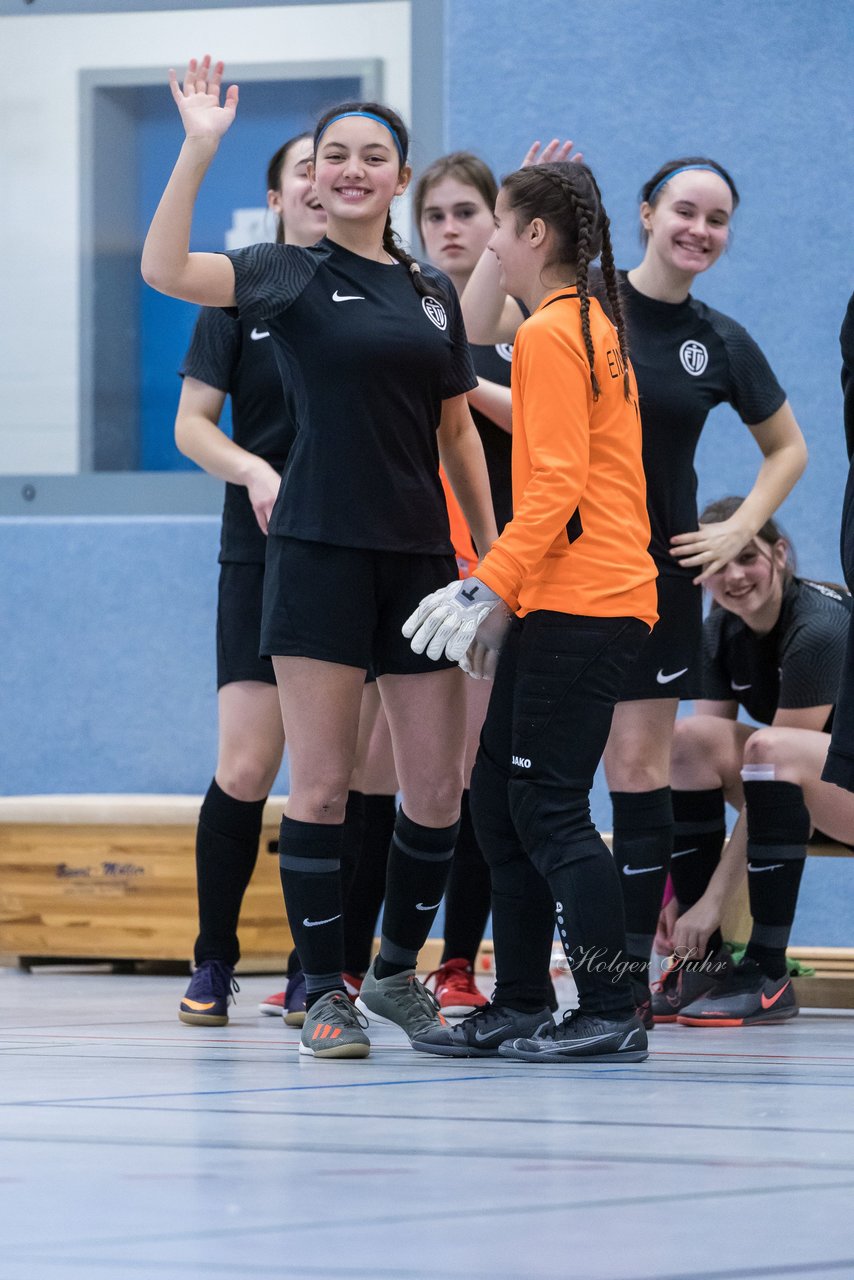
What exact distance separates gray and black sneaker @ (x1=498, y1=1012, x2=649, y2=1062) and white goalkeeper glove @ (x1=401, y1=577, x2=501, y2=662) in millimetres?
581

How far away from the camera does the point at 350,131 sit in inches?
113

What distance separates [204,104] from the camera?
9.07ft

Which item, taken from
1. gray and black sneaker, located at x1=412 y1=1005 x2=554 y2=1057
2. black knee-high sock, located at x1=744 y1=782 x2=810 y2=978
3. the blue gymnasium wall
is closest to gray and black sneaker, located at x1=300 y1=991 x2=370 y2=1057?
gray and black sneaker, located at x1=412 y1=1005 x2=554 y2=1057

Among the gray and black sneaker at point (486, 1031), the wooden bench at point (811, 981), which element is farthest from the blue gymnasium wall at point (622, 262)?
the gray and black sneaker at point (486, 1031)

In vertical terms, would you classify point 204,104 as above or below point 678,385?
above

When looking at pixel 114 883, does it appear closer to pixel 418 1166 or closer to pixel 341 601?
pixel 341 601

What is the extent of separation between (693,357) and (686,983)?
126cm

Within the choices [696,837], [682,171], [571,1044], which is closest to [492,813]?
[571,1044]

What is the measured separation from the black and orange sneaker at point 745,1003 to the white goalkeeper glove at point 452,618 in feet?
4.30

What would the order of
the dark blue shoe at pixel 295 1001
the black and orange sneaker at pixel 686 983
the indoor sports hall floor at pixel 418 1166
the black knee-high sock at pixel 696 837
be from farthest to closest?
1. the black knee-high sock at pixel 696 837
2. the black and orange sneaker at pixel 686 983
3. the dark blue shoe at pixel 295 1001
4. the indoor sports hall floor at pixel 418 1166

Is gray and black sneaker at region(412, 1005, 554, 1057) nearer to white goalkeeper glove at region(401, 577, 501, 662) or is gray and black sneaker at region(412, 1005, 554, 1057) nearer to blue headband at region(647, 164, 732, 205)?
white goalkeeper glove at region(401, 577, 501, 662)

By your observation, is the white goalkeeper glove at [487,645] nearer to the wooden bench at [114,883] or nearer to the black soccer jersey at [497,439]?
the black soccer jersey at [497,439]

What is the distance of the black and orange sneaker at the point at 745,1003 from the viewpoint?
140 inches

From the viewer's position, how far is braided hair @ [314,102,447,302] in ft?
9.50
